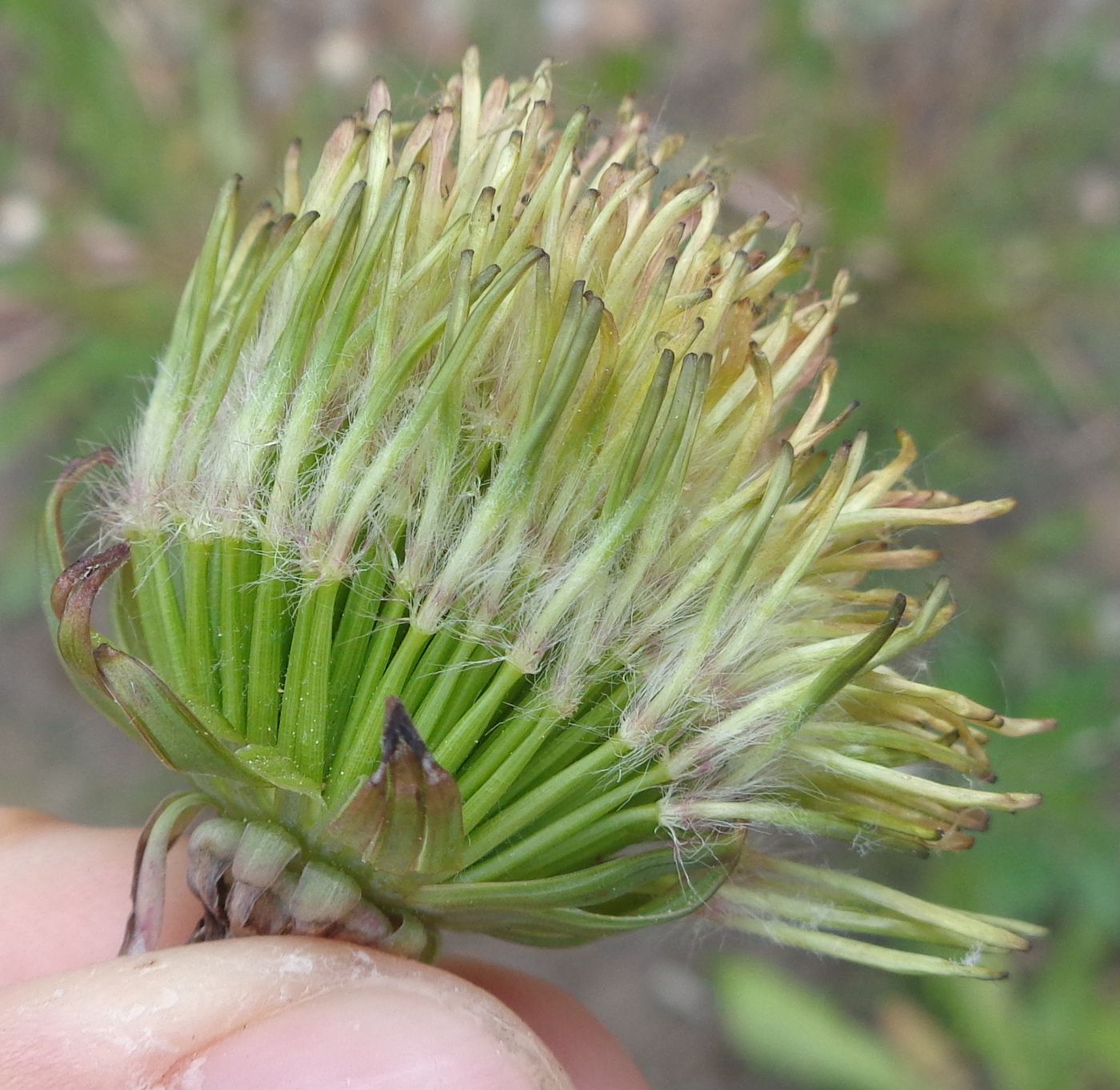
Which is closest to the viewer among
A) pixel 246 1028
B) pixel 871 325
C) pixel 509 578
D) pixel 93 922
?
pixel 509 578

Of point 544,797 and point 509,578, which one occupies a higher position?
point 509,578

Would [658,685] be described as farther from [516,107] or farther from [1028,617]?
[1028,617]

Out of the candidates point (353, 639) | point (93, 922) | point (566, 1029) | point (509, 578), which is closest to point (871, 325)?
point (566, 1029)

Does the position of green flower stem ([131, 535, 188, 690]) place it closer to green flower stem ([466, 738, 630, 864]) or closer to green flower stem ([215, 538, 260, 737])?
green flower stem ([215, 538, 260, 737])

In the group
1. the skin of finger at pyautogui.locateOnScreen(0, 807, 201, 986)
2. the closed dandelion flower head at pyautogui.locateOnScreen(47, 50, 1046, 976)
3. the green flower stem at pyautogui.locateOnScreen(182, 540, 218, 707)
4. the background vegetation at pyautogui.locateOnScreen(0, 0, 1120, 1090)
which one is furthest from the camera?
the background vegetation at pyautogui.locateOnScreen(0, 0, 1120, 1090)

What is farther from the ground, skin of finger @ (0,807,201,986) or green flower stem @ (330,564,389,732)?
green flower stem @ (330,564,389,732)

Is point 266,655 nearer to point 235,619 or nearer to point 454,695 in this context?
point 235,619

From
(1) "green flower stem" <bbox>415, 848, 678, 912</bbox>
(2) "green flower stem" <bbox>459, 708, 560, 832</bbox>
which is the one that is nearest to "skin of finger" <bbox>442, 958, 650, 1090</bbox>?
(1) "green flower stem" <bbox>415, 848, 678, 912</bbox>
